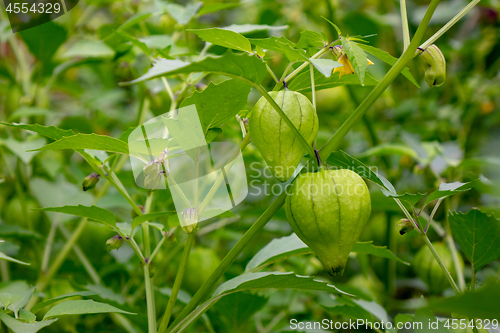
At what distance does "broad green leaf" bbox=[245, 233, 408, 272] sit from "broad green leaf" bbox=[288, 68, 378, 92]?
0.66 feet

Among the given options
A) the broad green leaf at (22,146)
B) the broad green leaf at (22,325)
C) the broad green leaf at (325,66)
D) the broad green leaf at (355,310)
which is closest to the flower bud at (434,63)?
the broad green leaf at (325,66)

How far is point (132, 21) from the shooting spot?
673 mm

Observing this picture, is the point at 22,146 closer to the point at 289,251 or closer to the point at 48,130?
the point at 48,130

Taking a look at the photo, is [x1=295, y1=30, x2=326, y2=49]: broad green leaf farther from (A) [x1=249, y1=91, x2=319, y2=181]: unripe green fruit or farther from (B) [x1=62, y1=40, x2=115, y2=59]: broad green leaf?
(B) [x1=62, y1=40, x2=115, y2=59]: broad green leaf

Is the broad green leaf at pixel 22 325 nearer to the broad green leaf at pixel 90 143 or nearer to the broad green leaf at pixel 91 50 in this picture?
the broad green leaf at pixel 90 143

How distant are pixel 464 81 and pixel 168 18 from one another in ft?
3.16

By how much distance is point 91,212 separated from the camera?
437mm

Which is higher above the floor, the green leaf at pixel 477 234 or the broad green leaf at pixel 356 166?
the broad green leaf at pixel 356 166

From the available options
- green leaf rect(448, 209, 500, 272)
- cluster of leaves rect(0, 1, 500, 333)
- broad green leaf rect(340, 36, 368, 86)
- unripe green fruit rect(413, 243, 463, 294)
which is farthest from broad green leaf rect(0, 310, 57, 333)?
unripe green fruit rect(413, 243, 463, 294)

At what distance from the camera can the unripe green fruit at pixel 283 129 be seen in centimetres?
37

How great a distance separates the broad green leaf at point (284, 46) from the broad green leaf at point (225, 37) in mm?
19

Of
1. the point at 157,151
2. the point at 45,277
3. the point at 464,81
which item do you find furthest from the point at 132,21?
the point at 464,81

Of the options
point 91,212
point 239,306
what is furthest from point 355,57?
point 239,306

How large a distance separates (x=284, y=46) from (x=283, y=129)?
79 mm
